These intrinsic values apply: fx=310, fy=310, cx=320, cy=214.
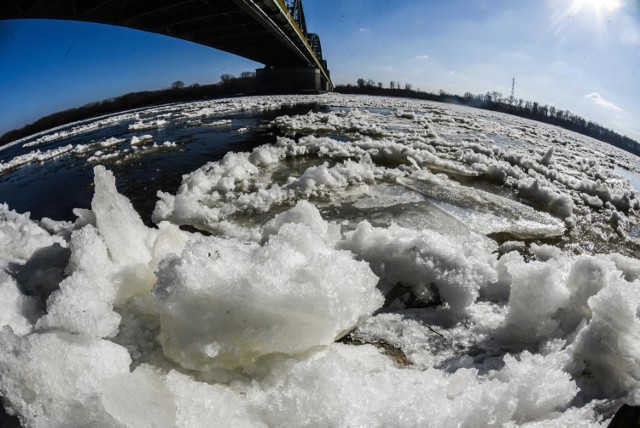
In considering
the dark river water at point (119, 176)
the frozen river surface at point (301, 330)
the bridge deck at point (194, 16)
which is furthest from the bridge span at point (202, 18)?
the frozen river surface at point (301, 330)

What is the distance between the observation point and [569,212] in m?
3.31

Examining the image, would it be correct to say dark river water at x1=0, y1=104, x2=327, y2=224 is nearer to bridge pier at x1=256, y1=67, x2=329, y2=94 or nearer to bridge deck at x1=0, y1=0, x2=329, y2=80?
bridge deck at x1=0, y1=0, x2=329, y2=80

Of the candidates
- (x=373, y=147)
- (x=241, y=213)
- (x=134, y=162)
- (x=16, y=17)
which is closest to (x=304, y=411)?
(x=241, y=213)

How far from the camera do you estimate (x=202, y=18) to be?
1543 centimetres

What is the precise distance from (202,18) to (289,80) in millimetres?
18978

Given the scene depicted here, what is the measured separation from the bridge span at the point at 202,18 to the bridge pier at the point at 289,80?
3236 mm

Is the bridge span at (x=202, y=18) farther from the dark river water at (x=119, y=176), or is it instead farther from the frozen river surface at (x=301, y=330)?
the frozen river surface at (x=301, y=330)

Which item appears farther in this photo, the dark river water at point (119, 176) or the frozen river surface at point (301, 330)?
the dark river water at point (119, 176)

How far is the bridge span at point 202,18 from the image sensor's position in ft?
30.6

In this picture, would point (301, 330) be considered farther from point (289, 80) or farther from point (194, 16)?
point (289, 80)

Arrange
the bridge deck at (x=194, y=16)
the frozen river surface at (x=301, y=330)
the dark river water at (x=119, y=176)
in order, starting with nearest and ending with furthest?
the frozen river surface at (x=301, y=330) → the dark river water at (x=119, y=176) → the bridge deck at (x=194, y=16)

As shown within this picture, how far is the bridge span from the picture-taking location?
30.6ft

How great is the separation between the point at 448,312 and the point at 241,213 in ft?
6.75

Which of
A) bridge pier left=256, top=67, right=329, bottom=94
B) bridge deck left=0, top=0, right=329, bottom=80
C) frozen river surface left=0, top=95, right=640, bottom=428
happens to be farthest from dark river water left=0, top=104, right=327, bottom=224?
bridge pier left=256, top=67, right=329, bottom=94
